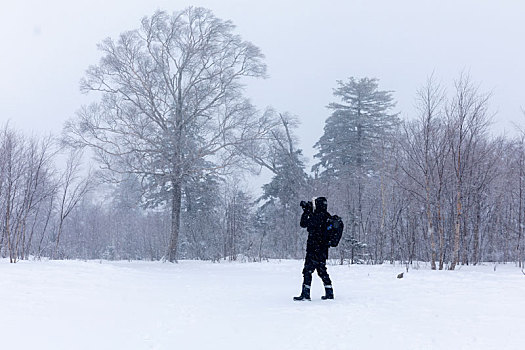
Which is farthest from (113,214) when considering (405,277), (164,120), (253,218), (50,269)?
(405,277)

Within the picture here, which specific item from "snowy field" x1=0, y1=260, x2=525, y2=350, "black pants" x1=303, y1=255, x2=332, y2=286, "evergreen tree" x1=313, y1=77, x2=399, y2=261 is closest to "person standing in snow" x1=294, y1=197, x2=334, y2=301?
"black pants" x1=303, y1=255, x2=332, y2=286

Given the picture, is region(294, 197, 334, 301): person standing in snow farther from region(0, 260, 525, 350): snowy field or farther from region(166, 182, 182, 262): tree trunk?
region(166, 182, 182, 262): tree trunk

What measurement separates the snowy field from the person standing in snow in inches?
13.0

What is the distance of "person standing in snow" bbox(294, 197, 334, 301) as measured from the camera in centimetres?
901

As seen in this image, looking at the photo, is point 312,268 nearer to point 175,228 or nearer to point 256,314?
point 256,314

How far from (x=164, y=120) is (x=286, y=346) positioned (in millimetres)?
19393

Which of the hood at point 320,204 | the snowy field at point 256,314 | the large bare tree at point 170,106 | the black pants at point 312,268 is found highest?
the large bare tree at point 170,106

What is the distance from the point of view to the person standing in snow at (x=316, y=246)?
29.6 ft

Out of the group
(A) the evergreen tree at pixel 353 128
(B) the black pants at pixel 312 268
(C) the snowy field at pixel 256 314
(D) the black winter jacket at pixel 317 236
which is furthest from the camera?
(A) the evergreen tree at pixel 353 128

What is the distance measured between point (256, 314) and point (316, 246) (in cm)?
205

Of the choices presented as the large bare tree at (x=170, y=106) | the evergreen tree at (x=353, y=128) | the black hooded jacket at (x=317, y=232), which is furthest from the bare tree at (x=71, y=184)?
the evergreen tree at (x=353, y=128)

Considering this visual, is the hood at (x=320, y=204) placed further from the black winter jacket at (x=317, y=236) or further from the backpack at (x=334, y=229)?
the backpack at (x=334, y=229)

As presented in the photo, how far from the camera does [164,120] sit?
23.6m

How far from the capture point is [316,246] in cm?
915
